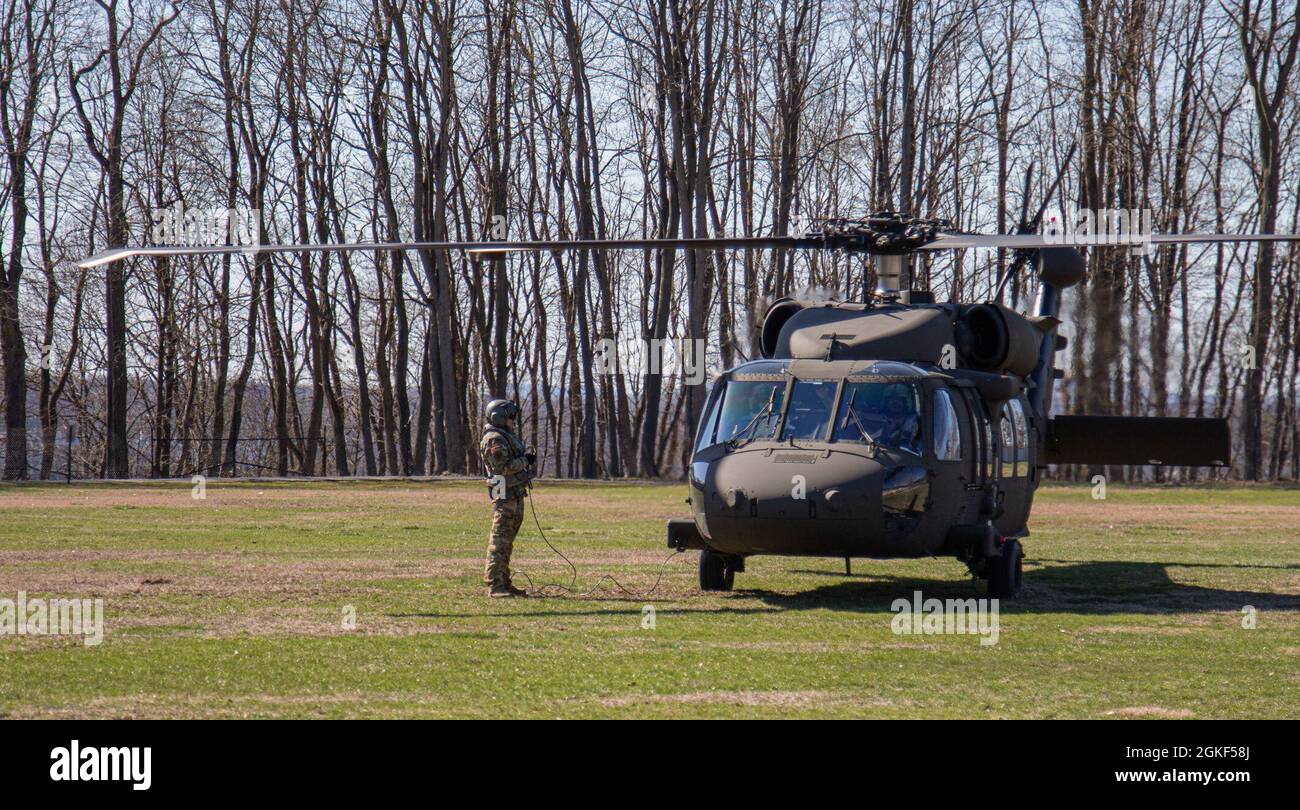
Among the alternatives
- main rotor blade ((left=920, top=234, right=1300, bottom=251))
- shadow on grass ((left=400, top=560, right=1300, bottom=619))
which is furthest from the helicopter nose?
main rotor blade ((left=920, top=234, right=1300, bottom=251))

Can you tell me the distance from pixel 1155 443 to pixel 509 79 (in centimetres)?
3105

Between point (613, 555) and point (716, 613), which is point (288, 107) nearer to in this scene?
point (613, 555)

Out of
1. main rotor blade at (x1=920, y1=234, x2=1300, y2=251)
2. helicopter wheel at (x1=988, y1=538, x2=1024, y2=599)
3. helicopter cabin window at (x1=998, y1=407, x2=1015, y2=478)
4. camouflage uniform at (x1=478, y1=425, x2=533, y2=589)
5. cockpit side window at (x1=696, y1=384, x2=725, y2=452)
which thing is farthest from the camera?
helicopter cabin window at (x1=998, y1=407, x2=1015, y2=478)

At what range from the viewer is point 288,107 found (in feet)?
149

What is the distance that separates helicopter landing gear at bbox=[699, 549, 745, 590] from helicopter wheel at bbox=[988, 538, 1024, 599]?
239 cm

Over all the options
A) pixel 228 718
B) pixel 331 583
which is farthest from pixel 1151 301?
pixel 228 718

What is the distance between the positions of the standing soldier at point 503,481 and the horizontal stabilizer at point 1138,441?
6.54 meters

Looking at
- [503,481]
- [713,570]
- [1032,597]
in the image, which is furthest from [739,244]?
[1032,597]

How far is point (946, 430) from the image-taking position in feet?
41.9

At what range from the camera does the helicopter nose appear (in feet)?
38.4

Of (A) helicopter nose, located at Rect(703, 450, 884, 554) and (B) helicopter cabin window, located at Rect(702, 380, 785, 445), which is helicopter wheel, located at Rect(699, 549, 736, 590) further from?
(A) helicopter nose, located at Rect(703, 450, 884, 554)

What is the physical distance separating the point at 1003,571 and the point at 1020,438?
7.22 ft

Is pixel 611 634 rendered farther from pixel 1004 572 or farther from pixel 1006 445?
pixel 1006 445

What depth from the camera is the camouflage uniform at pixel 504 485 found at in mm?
13000
